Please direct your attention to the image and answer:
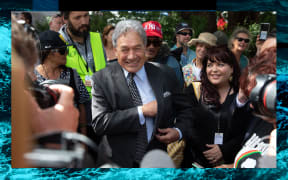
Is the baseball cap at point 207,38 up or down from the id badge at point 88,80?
up

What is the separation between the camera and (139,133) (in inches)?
139

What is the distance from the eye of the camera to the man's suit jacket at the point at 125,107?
11.5 ft

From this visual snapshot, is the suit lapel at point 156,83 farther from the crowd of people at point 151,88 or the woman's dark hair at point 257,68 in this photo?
the woman's dark hair at point 257,68

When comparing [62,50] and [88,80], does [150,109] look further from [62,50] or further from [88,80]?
[62,50]

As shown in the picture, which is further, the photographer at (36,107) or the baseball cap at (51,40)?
the baseball cap at (51,40)

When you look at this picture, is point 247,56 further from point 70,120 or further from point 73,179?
point 73,179

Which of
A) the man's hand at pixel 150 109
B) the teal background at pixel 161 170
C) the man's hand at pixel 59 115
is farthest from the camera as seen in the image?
the teal background at pixel 161 170

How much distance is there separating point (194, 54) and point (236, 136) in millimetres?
937

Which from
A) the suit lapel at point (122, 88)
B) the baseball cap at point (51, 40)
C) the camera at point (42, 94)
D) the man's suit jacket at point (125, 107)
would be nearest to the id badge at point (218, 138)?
the man's suit jacket at point (125, 107)

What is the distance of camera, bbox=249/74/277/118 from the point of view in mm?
3541

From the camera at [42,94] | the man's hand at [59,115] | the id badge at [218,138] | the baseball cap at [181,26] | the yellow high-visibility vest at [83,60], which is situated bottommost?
the id badge at [218,138]

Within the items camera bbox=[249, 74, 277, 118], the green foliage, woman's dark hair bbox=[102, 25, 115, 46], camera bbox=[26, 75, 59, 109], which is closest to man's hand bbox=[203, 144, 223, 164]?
camera bbox=[249, 74, 277, 118]

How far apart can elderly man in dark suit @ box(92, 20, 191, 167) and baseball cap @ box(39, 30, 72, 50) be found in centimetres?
47

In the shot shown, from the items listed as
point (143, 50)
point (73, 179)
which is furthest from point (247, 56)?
point (73, 179)
